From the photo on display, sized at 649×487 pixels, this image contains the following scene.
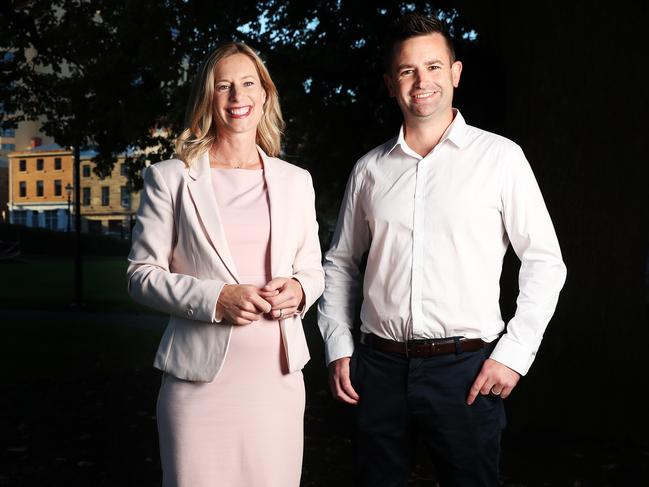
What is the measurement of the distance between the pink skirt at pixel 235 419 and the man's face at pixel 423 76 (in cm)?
107

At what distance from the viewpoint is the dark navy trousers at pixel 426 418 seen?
314cm

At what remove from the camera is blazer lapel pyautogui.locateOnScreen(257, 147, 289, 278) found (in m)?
3.07

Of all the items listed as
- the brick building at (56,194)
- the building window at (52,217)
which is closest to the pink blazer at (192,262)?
the brick building at (56,194)

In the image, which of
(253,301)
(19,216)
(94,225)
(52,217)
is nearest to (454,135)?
(253,301)

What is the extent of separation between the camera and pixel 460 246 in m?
3.17

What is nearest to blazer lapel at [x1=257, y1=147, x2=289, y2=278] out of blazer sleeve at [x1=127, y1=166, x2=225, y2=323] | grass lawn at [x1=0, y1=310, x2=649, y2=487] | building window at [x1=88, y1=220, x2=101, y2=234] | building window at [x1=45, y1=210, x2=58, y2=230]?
blazer sleeve at [x1=127, y1=166, x2=225, y2=323]

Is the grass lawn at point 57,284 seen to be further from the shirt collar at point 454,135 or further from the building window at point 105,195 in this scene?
the building window at point 105,195

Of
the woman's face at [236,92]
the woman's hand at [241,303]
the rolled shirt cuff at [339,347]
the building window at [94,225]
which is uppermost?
the woman's face at [236,92]

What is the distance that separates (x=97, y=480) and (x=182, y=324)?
396cm

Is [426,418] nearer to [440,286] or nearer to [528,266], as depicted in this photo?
[440,286]

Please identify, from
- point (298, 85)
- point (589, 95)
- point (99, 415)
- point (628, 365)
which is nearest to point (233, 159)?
point (589, 95)

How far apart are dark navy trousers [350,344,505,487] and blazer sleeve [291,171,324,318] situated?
1.22 feet

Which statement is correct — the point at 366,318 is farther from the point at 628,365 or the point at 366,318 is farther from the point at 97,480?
the point at 628,365

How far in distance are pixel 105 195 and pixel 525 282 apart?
8820cm
